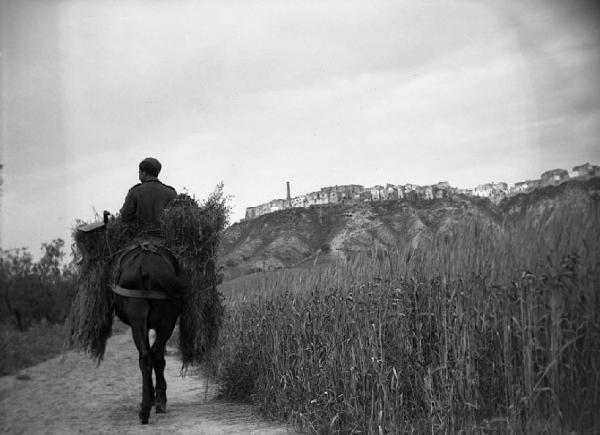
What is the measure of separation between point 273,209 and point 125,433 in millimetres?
50527

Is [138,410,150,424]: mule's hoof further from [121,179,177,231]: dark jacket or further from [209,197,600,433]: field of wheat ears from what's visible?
[121,179,177,231]: dark jacket

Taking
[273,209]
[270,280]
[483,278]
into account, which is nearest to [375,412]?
[483,278]

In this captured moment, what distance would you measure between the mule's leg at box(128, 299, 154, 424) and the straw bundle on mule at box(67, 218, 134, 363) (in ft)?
2.73

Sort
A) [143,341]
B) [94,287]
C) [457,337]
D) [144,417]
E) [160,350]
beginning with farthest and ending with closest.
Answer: [94,287]
[160,350]
[143,341]
[144,417]
[457,337]

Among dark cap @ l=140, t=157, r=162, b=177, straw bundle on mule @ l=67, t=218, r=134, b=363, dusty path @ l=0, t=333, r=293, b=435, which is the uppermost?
dark cap @ l=140, t=157, r=162, b=177

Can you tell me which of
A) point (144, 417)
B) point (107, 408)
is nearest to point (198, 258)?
point (144, 417)

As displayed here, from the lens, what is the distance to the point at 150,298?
7891mm

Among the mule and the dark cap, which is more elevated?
the dark cap

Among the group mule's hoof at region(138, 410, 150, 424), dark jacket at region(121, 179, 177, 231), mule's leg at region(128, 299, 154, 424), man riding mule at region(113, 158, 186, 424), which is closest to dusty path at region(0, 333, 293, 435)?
mule's hoof at region(138, 410, 150, 424)

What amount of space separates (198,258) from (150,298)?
87cm

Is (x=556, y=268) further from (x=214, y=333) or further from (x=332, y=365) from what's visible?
(x=214, y=333)

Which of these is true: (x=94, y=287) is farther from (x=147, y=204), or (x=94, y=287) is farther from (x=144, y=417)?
(x=144, y=417)

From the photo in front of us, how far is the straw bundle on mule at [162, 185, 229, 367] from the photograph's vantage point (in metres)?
8.21

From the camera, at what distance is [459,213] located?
18.8ft
